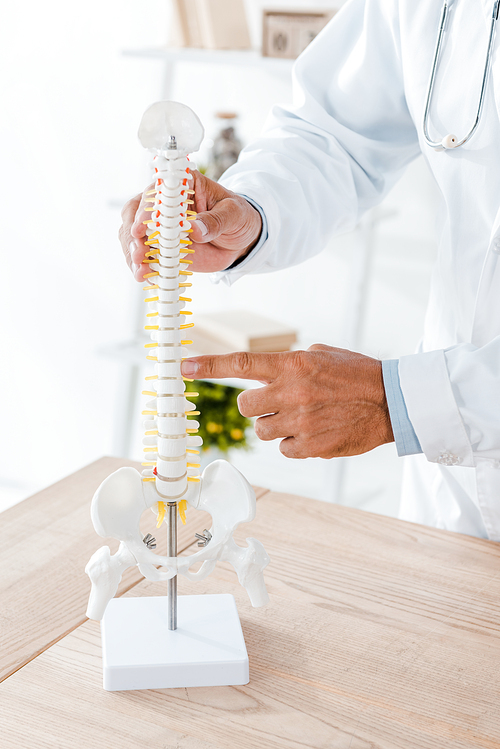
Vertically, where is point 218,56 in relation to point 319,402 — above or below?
above

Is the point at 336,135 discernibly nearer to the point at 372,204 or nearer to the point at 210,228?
the point at 372,204

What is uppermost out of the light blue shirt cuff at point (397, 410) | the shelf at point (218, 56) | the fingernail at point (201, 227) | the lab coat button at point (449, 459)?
the shelf at point (218, 56)

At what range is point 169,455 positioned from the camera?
80cm

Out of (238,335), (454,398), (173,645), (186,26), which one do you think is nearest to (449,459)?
(454,398)

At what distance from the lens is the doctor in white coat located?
2.76ft

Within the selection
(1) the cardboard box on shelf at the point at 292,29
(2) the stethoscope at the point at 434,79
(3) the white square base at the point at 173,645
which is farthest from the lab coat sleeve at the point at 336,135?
(1) the cardboard box on shelf at the point at 292,29

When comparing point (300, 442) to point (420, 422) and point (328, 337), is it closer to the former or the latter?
point (420, 422)

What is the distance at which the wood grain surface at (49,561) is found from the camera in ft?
2.79

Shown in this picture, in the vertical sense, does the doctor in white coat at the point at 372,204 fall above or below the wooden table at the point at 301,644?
above

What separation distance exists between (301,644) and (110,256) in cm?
203

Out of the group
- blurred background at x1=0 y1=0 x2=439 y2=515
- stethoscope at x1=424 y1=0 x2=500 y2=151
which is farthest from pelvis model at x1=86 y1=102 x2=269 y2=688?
blurred background at x1=0 y1=0 x2=439 y2=515

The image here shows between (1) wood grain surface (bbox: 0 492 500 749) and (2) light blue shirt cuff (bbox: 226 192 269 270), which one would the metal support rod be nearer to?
(1) wood grain surface (bbox: 0 492 500 749)

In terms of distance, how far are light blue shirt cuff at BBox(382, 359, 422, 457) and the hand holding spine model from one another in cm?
18

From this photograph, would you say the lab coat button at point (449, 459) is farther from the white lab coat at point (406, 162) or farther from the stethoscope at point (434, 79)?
the stethoscope at point (434, 79)
